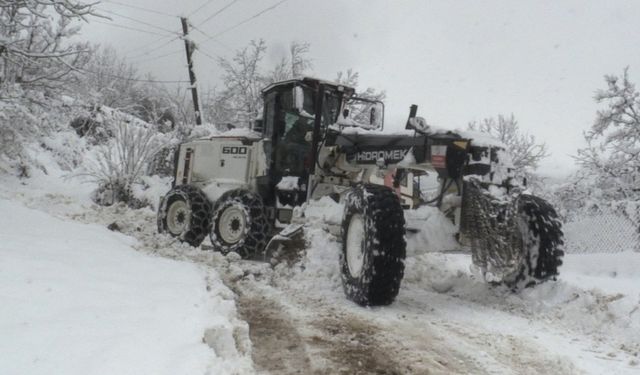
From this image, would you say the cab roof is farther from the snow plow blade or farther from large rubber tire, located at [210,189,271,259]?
the snow plow blade

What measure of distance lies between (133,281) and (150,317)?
4.14 ft

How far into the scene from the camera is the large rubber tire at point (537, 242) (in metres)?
4.99

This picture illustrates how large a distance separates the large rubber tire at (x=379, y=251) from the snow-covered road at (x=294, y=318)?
0.60 ft

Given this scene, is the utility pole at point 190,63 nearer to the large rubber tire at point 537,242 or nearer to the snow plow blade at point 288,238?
the snow plow blade at point 288,238

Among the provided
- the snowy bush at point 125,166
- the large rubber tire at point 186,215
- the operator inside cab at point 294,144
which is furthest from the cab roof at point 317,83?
the snowy bush at point 125,166

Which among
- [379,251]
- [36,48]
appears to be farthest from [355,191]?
[36,48]

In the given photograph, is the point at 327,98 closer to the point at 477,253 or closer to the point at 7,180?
the point at 477,253

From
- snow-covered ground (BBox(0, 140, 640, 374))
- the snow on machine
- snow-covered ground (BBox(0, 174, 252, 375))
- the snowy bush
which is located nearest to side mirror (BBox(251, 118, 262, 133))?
the snow on machine

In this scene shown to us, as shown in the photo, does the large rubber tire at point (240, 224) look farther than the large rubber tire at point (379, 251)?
Yes

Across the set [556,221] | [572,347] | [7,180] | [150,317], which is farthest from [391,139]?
[7,180]

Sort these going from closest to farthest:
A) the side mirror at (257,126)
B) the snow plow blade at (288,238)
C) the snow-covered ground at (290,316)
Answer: the snow-covered ground at (290,316) < the snow plow blade at (288,238) < the side mirror at (257,126)

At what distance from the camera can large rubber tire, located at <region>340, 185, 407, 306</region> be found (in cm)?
478

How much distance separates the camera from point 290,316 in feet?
15.5

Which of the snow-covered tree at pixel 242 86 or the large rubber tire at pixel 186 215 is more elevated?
the snow-covered tree at pixel 242 86
